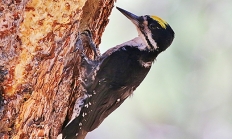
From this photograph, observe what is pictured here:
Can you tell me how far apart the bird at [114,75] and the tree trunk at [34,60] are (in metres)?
0.25

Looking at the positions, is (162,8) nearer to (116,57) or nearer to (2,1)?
(116,57)

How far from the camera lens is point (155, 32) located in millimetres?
2322

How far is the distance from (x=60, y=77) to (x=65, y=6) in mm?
392

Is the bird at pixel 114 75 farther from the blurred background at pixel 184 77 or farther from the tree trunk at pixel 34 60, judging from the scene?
the blurred background at pixel 184 77

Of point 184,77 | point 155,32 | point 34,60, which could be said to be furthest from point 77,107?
point 184,77

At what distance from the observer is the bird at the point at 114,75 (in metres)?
2.04

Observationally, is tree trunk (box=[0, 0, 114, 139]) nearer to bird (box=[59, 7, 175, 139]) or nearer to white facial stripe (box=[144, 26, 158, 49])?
bird (box=[59, 7, 175, 139])

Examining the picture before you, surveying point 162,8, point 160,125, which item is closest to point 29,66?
point 162,8

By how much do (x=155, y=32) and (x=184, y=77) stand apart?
3.31 ft

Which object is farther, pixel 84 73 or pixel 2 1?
pixel 84 73

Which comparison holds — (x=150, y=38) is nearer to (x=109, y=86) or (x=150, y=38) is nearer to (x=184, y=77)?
(x=109, y=86)

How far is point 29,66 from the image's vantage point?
1506 mm

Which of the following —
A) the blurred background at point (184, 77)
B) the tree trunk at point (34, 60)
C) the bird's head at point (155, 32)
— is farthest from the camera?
the blurred background at point (184, 77)

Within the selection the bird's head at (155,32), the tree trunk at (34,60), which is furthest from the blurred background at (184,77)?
the tree trunk at (34,60)
